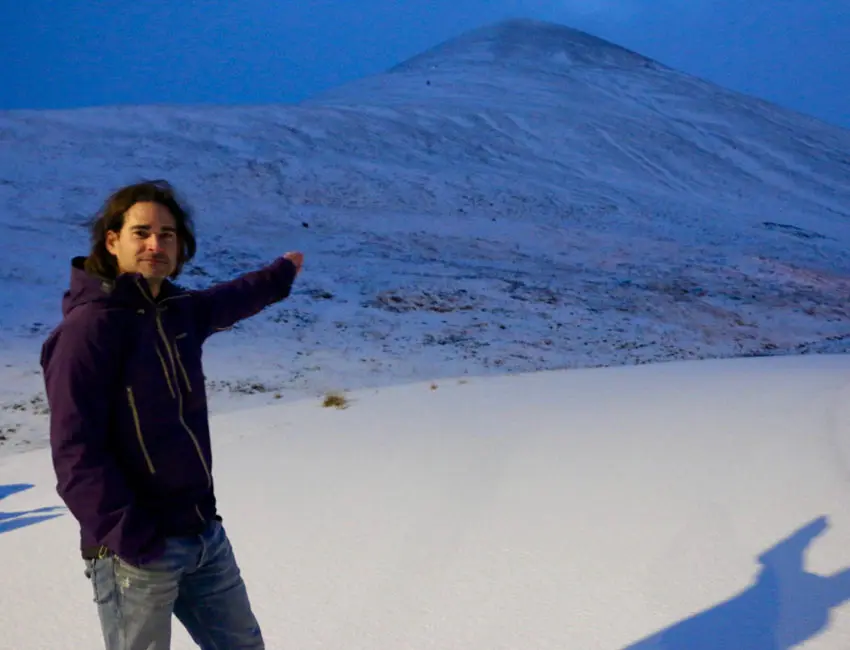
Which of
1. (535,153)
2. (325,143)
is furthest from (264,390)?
(535,153)

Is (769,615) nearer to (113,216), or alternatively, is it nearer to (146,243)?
(146,243)

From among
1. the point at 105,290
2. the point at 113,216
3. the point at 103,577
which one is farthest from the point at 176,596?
the point at 113,216

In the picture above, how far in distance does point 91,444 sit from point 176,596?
0.50m

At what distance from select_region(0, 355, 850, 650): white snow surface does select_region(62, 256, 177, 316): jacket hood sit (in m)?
1.68

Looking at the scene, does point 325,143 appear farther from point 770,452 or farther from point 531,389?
point 770,452

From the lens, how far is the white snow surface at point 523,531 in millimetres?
3066

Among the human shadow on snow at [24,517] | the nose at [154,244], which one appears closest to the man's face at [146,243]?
the nose at [154,244]

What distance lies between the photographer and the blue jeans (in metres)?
1.92

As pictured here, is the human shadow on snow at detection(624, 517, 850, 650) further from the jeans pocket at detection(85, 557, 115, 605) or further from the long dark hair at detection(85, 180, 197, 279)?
the long dark hair at detection(85, 180, 197, 279)

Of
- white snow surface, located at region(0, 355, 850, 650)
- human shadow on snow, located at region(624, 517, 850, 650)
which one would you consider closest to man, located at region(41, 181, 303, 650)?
white snow surface, located at region(0, 355, 850, 650)

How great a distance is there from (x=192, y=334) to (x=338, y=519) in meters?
2.41

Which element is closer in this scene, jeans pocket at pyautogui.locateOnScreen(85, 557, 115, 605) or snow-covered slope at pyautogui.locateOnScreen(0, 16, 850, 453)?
jeans pocket at pyautogui.locateOnScreen(85, 557, 115, 605)

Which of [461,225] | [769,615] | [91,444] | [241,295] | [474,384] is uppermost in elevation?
[461,225]

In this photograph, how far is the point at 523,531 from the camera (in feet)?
13.0
